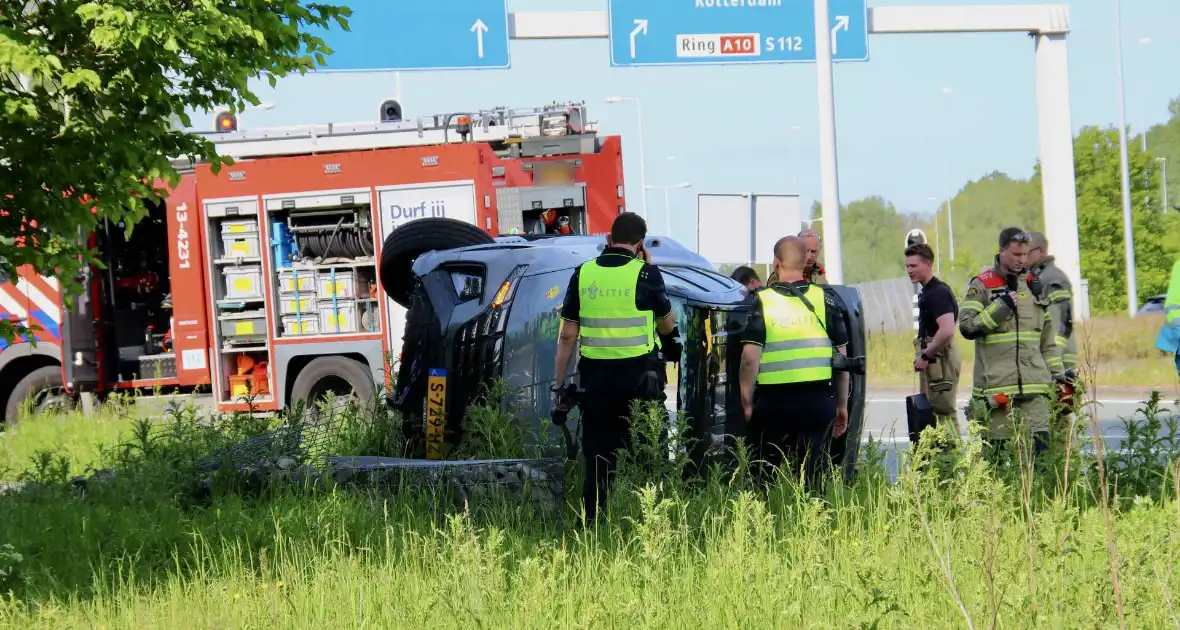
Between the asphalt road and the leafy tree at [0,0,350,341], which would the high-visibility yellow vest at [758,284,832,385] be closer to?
the leafy tree at [0,0,350,341]

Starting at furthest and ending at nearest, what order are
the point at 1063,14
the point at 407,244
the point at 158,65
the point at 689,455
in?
the point at 1063,14 → the point at 407,244 → the point at 689,455 → the point at 158,65

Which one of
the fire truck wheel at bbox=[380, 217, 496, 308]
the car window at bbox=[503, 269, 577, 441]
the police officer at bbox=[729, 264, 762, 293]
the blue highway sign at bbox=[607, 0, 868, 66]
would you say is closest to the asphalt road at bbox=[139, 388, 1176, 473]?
the police officer at bbox=[729, 264, 762, 293]

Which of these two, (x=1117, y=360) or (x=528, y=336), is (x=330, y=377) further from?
(x=1117, y=360)

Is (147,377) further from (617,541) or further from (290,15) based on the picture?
(617,541)

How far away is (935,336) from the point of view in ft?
28.8

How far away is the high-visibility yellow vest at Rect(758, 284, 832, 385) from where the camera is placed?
6988 millimetres

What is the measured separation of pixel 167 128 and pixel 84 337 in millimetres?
9883

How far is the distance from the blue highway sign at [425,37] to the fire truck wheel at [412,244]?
23.7 ft

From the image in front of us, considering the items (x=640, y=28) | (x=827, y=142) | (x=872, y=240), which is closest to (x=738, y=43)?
(x=640, y=28)

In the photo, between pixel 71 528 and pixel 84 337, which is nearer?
pixel 71 528

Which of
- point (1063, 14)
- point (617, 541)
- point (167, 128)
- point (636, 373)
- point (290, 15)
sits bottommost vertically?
point (617, 541)

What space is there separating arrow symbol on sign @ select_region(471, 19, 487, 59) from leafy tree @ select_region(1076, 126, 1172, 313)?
33.5 metres

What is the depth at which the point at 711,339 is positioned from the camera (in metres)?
7.42

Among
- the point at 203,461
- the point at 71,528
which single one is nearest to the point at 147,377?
the point at 203,461
